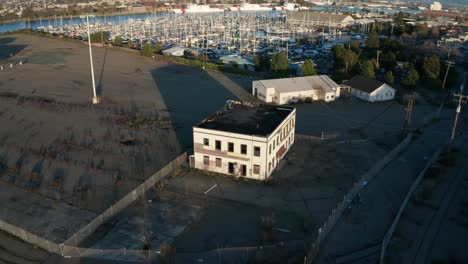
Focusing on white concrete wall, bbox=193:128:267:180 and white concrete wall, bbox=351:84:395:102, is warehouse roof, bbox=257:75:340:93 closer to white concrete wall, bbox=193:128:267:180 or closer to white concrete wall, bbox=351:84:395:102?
white concrete wall, bbox=351:84:395:102

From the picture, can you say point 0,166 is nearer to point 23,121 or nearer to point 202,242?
point 23,121

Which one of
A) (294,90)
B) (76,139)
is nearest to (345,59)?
(294,90)

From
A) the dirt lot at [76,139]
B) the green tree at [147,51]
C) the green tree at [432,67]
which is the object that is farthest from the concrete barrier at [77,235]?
the green tree at [147,51]

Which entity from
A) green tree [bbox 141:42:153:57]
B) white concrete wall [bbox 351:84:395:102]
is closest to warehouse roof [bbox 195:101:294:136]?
white concrete wall [bbox 351:84:395:102]

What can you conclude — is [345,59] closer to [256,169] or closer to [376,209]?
[256,169]

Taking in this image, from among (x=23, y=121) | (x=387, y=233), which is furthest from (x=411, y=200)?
(x=23, y=121)

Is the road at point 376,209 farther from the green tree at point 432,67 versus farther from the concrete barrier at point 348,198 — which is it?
the green tree at point 432,67
